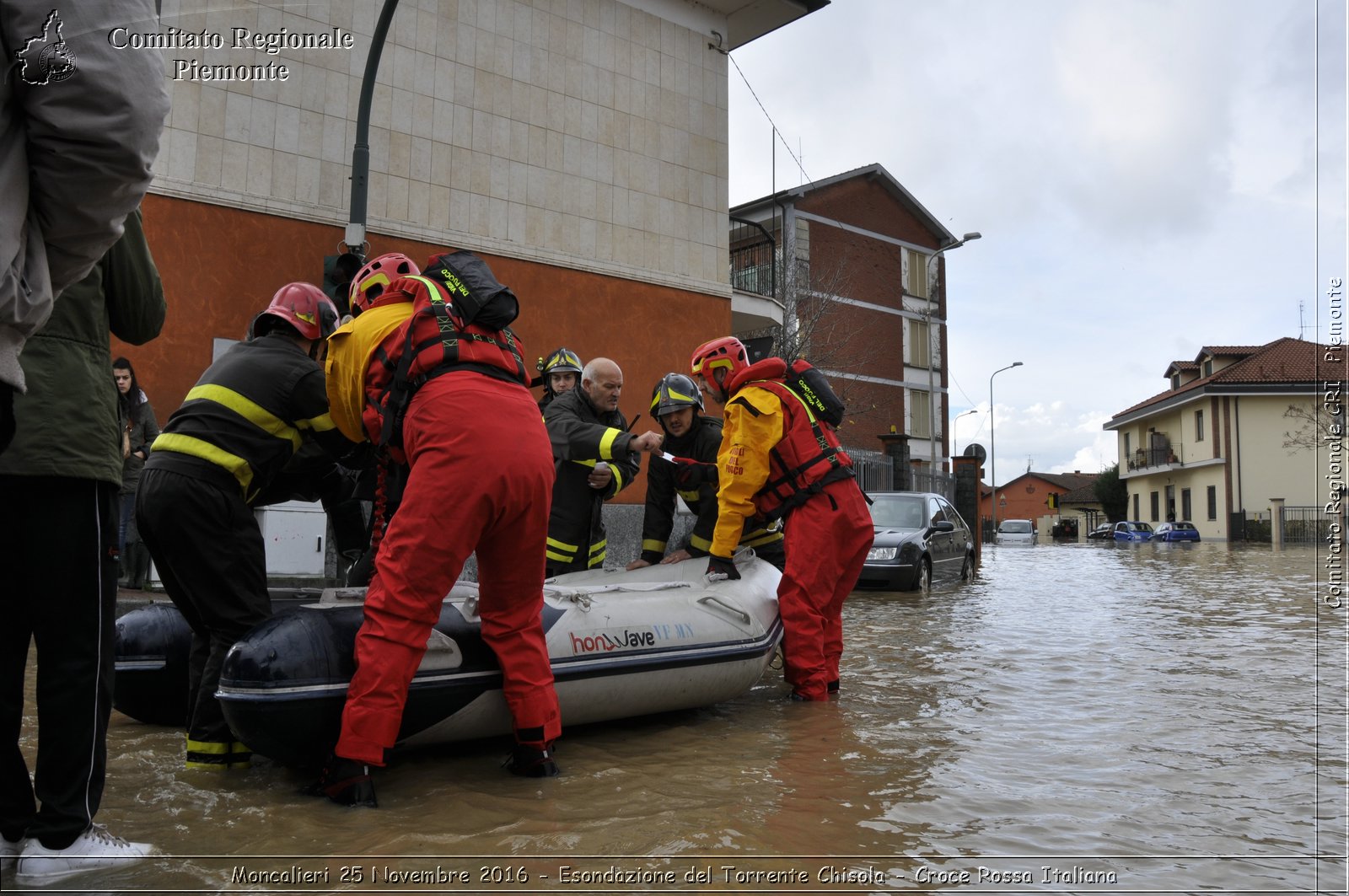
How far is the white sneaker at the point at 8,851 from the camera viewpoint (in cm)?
267

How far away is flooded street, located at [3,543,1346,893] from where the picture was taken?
109 inches

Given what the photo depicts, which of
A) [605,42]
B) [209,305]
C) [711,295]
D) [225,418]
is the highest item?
[605,42]

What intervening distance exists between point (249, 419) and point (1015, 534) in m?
44.8

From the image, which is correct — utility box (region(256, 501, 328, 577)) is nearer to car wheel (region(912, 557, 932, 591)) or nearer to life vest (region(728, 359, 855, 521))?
life vest (region(728, 359, 855, 521))

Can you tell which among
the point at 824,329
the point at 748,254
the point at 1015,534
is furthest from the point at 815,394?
the point at 1015,534

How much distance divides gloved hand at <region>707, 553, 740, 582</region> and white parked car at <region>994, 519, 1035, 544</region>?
134 feet

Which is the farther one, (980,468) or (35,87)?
(980,468)

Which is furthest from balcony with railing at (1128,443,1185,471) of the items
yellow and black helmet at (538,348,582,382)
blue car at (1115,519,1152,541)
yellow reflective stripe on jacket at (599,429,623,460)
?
yellow reflective stripe on jacket at (599,429,623,460)

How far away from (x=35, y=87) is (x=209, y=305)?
9.30 m

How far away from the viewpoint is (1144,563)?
2314cm

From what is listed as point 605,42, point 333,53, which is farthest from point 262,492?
point 605,42

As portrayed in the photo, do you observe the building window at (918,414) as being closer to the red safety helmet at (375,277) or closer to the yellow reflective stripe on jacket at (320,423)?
the red safety helmet at (375,277)

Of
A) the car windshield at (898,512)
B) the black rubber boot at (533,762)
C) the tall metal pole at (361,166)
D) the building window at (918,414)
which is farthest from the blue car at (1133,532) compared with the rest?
the black rubber boot at (533,762)

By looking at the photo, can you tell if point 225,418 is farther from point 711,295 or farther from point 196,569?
point 711,295
